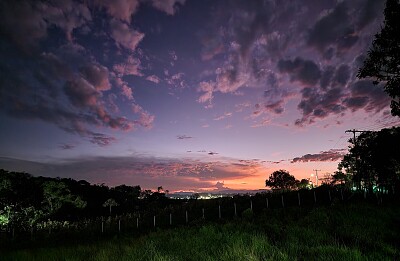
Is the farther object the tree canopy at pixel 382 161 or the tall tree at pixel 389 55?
the tree canopy at pixel 382 161

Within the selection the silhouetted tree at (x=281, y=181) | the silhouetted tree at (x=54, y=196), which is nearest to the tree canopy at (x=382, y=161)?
the silhouetted tree at (x=54, y=196)

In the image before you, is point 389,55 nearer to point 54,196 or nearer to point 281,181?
point 54,196

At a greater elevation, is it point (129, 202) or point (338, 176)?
point (338, 176)

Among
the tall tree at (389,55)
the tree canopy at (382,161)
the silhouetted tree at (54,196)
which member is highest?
the tall tree at (389,55)

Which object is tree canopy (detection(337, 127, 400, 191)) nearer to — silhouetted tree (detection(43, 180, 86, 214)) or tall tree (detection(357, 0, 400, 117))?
tall tree (detection(357, 0, 400, 117))

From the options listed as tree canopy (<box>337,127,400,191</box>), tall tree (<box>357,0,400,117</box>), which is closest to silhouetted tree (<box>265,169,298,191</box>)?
tree canopy (<box>337,127,400,191</box>)

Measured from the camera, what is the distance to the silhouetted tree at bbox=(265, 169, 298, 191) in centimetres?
12800

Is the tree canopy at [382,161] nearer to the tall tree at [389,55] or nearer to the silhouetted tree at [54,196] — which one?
the tall tree at [389,55]

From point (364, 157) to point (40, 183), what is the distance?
50925 mm

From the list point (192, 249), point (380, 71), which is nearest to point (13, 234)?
point (192, 249)

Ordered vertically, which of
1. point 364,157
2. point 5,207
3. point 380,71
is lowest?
point 5,207

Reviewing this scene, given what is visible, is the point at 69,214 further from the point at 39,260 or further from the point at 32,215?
the point at 39,260

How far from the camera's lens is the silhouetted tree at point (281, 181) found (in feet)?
420

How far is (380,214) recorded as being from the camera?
51.0 ft
